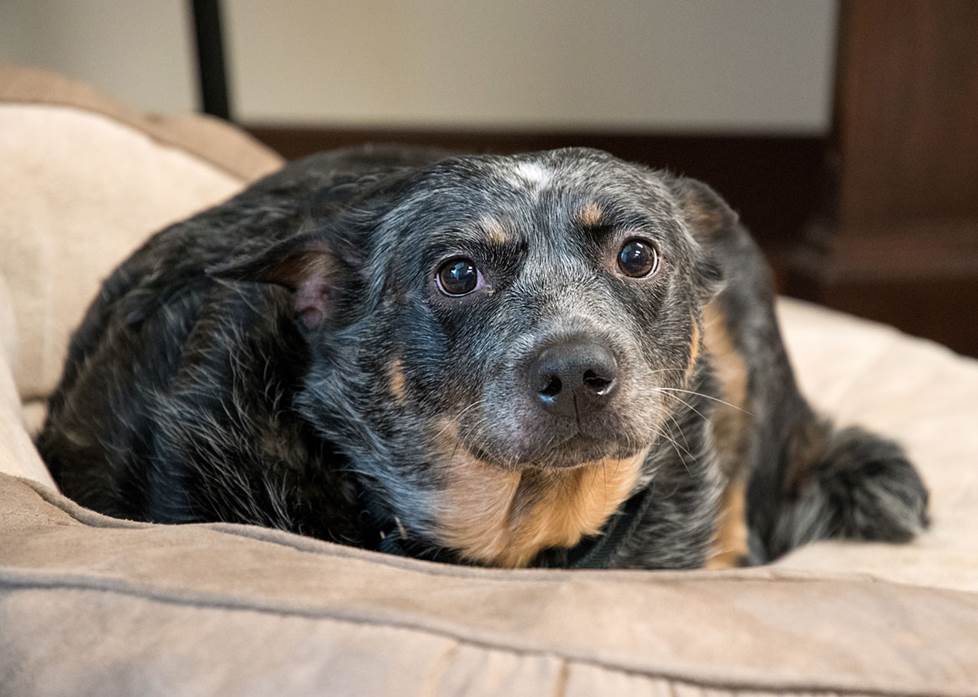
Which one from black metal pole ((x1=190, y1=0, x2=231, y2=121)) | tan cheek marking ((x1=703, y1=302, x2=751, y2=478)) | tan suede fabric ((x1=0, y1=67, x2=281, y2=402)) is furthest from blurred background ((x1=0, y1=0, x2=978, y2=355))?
tan cheek marking ((x1=703, y1=302, x2=751, y2=478))

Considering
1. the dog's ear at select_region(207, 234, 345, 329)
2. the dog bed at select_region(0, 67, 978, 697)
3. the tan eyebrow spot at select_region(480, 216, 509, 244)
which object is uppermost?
the tan eyebrow spot at select_region(480, 216, 509, 244)

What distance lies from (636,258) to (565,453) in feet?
1.03

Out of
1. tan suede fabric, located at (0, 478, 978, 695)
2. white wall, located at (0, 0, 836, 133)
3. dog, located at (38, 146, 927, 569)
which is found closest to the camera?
tan suede fabric, located at (0, 478, 978, 695)

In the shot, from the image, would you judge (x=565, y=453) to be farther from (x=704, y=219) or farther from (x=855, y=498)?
(x=855, y=498)

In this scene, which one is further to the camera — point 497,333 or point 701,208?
point 701,208

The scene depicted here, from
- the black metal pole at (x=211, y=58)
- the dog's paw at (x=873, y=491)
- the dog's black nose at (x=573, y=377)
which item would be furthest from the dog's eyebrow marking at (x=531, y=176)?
the black metal pole at (x=211, y=58)

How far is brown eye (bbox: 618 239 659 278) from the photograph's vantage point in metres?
1.54

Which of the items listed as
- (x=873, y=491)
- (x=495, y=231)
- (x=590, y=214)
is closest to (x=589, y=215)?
(x=590, y=214)

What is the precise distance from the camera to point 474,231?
4.91 ft

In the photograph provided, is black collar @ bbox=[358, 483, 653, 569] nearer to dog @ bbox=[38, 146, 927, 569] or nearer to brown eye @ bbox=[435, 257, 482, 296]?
dog @ bbox=[38, 146, 927, 569]

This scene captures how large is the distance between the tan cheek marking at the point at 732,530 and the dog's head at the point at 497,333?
0.34 metres

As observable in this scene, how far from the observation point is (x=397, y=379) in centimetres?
157

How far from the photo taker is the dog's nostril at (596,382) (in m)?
1.34

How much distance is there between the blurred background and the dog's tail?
1.58m
